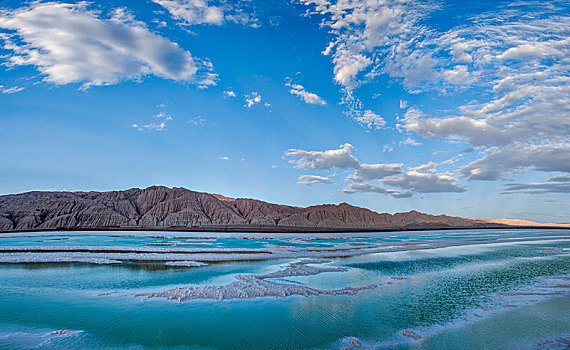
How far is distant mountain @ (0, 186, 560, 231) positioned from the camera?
93500 millimetres

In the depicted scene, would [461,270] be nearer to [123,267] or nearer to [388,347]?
[388,347]

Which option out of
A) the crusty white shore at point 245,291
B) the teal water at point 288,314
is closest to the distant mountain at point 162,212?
the teal water at point 288,314

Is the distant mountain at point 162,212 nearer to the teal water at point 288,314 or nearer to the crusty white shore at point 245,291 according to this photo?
the teal water at point 288,314

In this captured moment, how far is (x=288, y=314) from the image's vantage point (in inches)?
379

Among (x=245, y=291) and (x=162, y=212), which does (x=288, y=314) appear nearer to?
(x=245, y=291)

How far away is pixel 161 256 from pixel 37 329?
50.2ft

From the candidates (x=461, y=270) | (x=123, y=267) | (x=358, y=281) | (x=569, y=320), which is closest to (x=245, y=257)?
(x=123, y=267)

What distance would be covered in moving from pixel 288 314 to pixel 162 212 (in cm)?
11034

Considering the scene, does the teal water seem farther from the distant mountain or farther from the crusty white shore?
the distant mountain

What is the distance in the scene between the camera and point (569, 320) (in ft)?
30.9

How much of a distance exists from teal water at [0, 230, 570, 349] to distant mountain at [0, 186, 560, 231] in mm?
91047

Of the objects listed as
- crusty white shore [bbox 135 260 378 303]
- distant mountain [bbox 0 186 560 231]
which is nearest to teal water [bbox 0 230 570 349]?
crusty white shore [bbox 135 260 378 303]

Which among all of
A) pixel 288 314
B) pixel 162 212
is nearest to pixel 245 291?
pixel 288 314

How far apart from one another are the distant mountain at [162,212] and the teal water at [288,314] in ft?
299
